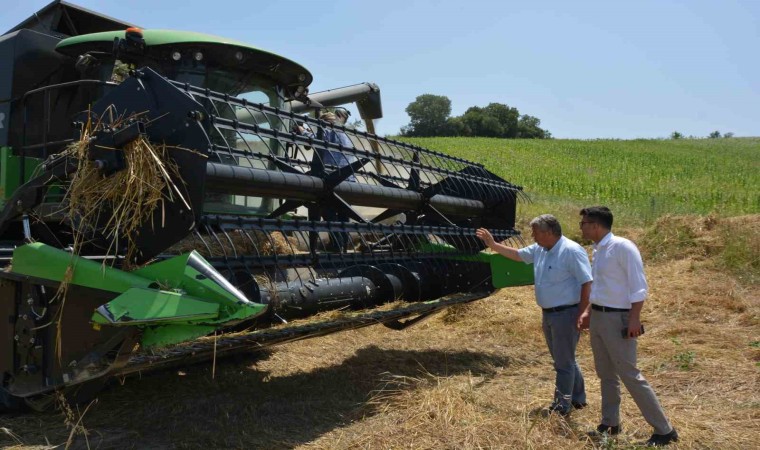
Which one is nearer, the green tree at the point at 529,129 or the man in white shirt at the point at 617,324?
the man in white shirt at the point at 617,324

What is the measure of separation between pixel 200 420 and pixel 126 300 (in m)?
1.30

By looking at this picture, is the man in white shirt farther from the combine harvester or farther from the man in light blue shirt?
the combine harvester

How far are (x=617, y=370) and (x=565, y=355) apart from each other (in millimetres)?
481

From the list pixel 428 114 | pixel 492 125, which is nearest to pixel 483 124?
pixel 492 125

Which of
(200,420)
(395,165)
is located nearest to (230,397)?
(200,420)

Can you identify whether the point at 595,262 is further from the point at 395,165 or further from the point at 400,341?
the point at 400,341

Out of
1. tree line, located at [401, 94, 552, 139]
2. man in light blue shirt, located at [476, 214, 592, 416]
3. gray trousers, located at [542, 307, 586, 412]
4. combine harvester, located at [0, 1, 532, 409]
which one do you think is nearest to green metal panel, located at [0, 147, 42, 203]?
combine harvester, located at [0, 1, 532, 409]

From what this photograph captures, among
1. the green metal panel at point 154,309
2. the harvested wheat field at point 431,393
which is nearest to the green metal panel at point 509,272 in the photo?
the harvested wheat field at point 431,393

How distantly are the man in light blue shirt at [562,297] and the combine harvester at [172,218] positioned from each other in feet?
2.89

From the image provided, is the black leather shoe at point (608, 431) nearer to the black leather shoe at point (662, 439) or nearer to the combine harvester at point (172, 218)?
the black leather shoe at point (662, 439)

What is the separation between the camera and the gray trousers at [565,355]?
13.6 ft

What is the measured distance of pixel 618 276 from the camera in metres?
3.75

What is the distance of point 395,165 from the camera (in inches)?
192

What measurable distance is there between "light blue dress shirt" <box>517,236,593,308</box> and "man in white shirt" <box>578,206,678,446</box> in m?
0.31
